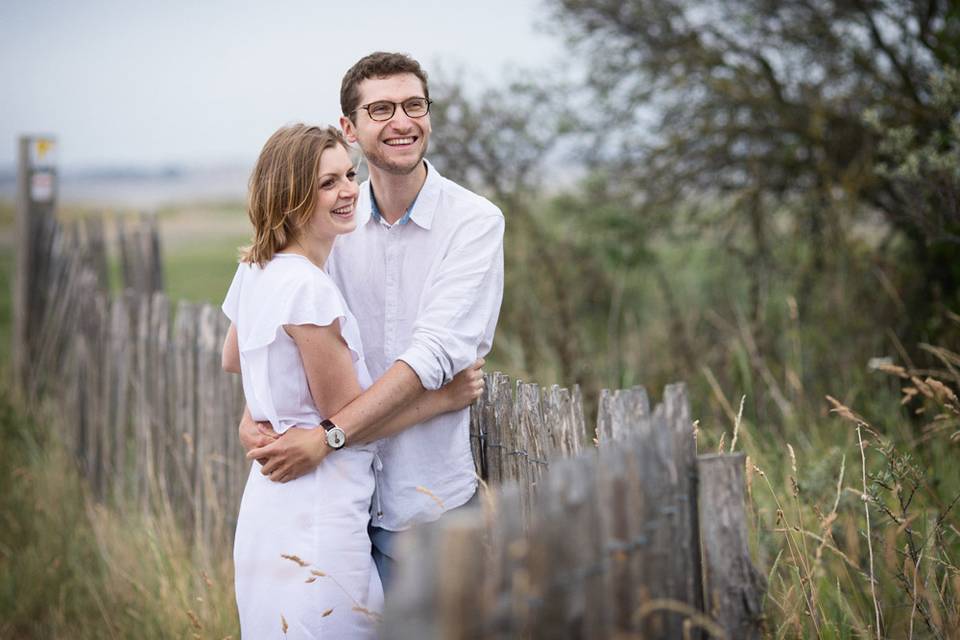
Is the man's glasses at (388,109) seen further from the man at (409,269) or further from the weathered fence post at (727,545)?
the weathered fence post at (727,545)

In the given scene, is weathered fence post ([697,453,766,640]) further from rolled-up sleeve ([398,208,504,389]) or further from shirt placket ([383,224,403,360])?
shirt placket ([383,224,403,360])

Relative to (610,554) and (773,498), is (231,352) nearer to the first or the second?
(610,554)

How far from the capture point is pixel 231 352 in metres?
3.03

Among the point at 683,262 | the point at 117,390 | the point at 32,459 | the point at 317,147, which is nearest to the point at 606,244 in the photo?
the point at 683,262

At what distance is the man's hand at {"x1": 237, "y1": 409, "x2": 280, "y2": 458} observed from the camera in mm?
2639

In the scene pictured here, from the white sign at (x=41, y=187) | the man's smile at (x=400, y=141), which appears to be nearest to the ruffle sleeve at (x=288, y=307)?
the man's smile at (x=400, y=141)

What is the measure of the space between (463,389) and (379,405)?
344mm

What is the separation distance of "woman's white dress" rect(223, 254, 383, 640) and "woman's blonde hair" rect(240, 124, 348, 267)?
6 cm

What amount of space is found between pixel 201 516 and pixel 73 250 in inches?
120

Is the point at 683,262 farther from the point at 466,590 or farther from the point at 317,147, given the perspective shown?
the point at 466,590

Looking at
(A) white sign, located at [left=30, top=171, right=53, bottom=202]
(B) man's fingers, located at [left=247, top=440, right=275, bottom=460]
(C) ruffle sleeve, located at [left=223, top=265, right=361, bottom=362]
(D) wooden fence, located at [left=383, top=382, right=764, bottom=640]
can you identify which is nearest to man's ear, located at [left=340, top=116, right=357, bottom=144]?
(C) ruffle sleeve, located at [left=223, top=265, right=361, bottom=362]

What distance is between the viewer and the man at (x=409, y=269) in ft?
9.13

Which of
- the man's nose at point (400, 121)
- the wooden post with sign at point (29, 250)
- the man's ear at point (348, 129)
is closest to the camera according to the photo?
the man's nose at point (400, 121)

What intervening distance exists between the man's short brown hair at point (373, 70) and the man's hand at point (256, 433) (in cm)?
99
